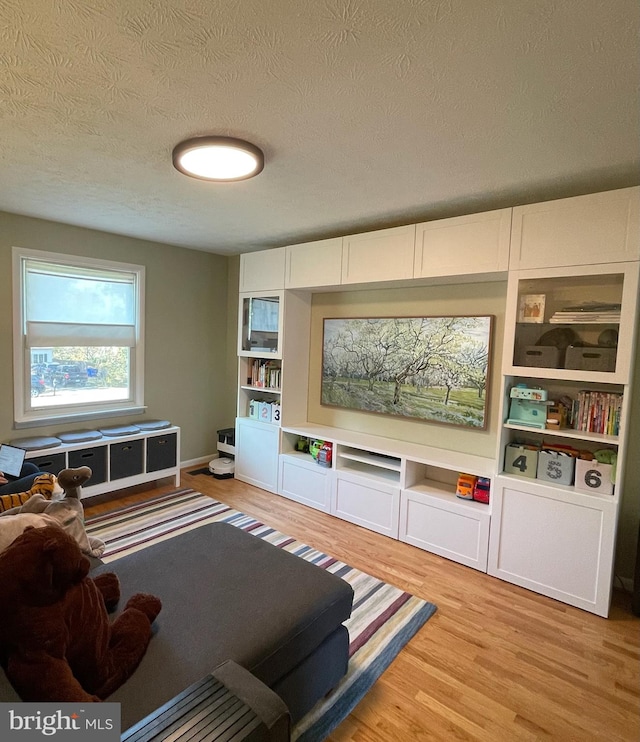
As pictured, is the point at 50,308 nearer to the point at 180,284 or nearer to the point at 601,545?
the point at 180,284

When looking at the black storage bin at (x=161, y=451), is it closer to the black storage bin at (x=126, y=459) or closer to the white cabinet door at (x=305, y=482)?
the black storage bin at (x=126, y=459)

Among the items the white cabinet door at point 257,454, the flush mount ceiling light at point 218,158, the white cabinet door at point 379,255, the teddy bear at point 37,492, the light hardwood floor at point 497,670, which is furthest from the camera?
the white cabinet door at point 257,454

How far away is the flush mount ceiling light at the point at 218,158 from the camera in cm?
190

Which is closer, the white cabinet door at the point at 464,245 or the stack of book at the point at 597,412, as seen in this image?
the stack of book at the point at 597,412

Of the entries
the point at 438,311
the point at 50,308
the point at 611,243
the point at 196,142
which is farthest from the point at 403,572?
the point at 50,308

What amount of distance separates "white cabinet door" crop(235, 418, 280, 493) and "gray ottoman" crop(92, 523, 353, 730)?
189cm

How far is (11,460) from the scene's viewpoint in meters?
2.86

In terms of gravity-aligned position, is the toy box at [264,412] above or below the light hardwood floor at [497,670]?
above

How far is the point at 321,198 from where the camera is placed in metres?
2.69

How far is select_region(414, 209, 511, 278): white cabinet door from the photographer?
101 inches

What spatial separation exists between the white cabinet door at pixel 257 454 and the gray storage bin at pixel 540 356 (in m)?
2.28

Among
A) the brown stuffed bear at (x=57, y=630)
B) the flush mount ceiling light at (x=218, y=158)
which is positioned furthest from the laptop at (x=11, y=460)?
the flush mount ceiling light at (x=218, y=158)

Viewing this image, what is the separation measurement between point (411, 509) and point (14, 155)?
132 inches

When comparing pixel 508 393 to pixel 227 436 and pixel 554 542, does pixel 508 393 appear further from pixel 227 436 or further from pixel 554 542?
pixel 227 436
